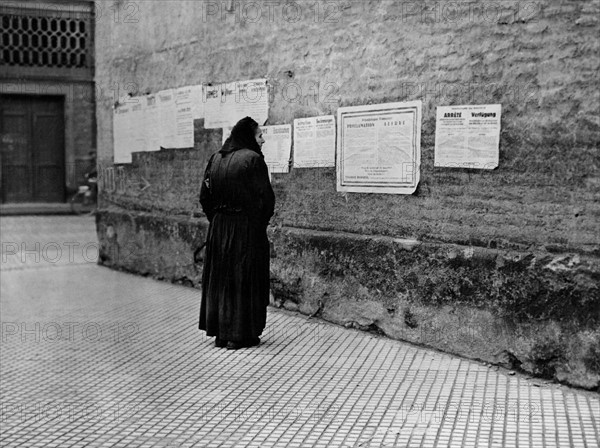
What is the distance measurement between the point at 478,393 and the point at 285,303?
3.09 m

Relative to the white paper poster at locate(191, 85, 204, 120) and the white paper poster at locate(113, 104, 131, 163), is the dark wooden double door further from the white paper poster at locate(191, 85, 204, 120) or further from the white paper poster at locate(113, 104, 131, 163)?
the white paper poster at locate(191, 85, 204, 120)

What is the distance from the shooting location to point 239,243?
21.5ft

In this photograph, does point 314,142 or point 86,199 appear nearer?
point 314,142

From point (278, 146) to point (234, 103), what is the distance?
3.25ft

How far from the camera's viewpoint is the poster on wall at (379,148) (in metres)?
6.61

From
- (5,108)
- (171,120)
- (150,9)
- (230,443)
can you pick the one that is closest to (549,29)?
(230,443)

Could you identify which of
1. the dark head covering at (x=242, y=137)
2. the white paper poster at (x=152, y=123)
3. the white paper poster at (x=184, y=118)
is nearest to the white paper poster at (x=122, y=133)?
the white paper poster at (x=152, y=123)

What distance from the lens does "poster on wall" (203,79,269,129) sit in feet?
27.2

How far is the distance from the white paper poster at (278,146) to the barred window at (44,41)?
1306 centimetres

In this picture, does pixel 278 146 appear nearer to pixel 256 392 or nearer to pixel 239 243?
pixel 239 243

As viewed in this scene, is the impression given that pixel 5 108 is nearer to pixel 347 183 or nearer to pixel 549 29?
pixel 347 183

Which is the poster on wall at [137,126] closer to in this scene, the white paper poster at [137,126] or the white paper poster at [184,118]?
the white paper poster at [137,126]

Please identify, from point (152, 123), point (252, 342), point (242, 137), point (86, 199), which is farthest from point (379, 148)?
point (86, 199)

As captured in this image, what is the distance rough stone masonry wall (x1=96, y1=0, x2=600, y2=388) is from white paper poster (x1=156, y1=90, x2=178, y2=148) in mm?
563
